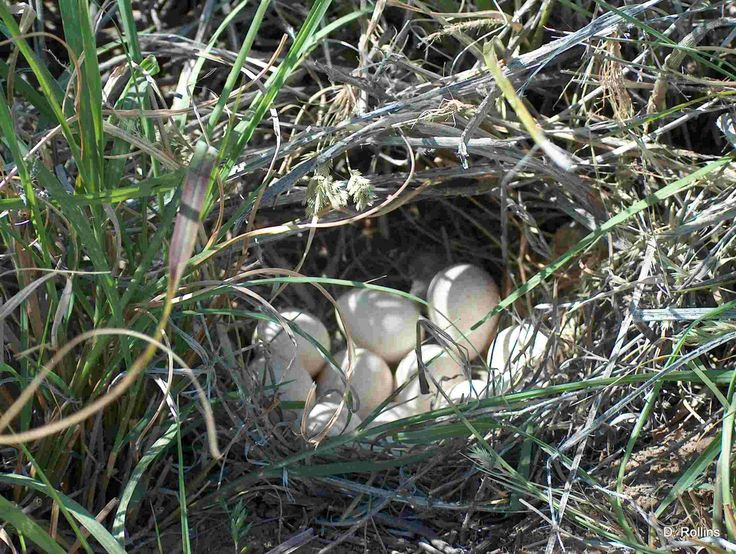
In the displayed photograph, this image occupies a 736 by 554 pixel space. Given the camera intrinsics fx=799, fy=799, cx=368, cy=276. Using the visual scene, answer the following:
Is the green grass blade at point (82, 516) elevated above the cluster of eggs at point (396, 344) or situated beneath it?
elevated above

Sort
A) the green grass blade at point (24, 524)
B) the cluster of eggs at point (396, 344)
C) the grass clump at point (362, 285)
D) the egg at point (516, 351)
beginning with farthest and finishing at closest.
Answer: the cluster of eggs at point (396, 344)
the egg at point (516, 351)
the grass clump at point (362, 285)
the green grass blade at point (24, 524)

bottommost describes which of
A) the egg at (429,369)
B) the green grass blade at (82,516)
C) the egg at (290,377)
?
the egg at (429,369)

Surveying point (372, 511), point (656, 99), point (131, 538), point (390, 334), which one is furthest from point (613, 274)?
point (131, 538)

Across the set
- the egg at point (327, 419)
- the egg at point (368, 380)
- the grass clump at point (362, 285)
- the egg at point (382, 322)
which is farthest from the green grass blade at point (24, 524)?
the egg at point (382, 322)

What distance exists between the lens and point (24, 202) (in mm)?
877

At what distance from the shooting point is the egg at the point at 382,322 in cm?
138

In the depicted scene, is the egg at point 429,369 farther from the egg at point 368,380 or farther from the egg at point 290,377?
the egg at point 290,377

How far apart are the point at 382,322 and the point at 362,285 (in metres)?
0.46

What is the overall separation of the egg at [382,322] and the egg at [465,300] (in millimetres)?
50

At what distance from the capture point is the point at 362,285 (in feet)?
Answer: 3.04

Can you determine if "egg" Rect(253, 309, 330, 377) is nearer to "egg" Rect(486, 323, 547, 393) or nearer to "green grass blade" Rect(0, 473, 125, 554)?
"egg" Rect(486, 323, 547, 393)

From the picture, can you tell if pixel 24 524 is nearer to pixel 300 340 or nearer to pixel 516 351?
pixel 300 340

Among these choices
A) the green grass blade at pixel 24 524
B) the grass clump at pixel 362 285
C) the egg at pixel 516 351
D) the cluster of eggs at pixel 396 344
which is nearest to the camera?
the green grass blade at pixel 24 524

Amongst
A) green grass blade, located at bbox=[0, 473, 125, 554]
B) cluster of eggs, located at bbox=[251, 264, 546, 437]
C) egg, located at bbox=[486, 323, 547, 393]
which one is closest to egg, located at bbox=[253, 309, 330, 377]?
cluster of eggs, located at bbox=[251, 264, 546, 437]
